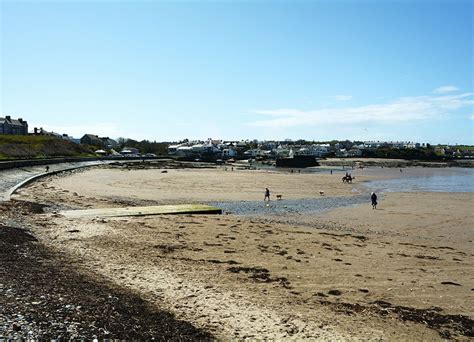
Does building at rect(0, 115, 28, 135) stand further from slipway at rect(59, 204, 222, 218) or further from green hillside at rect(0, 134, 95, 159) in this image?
slipway at rect(59, 204, 222, 218)

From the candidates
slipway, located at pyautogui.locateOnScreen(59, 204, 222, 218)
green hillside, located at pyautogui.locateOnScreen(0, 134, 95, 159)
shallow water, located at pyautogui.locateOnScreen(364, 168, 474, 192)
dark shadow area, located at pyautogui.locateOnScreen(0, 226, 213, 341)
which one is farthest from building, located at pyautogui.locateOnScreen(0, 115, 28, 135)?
dark shadow area, located at pyautogui.locateOnScreen(0, 226, 213, 341)

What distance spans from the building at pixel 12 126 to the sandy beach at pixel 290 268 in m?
85.8

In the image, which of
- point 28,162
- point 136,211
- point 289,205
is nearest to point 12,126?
point 28,162

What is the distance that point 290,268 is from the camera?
1353 cm

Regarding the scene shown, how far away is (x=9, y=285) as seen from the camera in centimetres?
991

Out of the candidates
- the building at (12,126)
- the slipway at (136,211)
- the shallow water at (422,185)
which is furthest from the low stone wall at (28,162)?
the shallow water at (422,185)

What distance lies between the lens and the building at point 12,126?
321ft

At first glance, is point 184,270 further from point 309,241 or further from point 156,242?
point 309,241

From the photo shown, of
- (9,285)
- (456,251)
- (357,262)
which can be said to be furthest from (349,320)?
(456,251)

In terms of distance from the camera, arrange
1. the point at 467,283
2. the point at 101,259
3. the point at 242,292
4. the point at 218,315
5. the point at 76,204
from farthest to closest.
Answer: the point at 76,204 → the point at 101,259 → the point at 467,283 → the point at 242,292 → the point at 218,315

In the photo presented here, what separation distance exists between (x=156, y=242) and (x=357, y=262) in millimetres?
8133

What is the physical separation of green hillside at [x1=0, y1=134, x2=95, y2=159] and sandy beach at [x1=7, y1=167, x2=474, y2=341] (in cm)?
5309

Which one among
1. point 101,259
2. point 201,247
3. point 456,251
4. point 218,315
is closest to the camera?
point 218,315

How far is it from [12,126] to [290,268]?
351 feet
